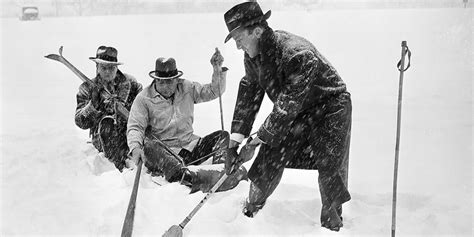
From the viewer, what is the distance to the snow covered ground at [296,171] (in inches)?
157

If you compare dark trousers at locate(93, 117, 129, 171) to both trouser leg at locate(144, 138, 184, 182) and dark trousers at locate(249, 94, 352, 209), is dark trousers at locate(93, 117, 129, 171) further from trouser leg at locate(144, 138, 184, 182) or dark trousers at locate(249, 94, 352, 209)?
dark trousers at locate(249, 94, 352, 209)

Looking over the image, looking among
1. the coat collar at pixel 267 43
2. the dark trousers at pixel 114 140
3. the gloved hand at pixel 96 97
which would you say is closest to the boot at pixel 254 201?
the coat collar at pixel 267 43

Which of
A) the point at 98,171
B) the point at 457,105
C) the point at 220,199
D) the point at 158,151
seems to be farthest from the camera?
the point at 457,105

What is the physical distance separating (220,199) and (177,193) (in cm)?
37

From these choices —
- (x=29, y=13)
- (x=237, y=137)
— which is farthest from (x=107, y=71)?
(x=29, y=13)

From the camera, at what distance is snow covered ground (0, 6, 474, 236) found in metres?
3.98

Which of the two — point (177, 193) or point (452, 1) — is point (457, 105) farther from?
point (452, 1)

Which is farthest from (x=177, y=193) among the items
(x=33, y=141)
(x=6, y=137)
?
(x=6, y=137)

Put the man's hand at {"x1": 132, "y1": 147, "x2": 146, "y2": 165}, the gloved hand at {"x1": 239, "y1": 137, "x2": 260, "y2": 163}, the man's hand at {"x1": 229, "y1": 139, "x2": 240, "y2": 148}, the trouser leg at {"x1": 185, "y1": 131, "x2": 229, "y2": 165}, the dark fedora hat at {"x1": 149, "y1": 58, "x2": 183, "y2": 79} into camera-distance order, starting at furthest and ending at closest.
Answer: the trouser leg at {"x1": 185, "y1": 131, "x2": 229, "y2": 165} → the dark fedora hat at {"x1": 149, "y1": 58, "x2": 183, "y2": 79} → the man's hand at {"x1": 132, "y1": 147, "x2": 146, "y2": 165} → the man's hand at {"x1": 229, "y1": 139, "x2": 240, "y2": 148} → the gloved hand at {"x1": 239, "y1": 137, "x2": 260, "y2": 163}

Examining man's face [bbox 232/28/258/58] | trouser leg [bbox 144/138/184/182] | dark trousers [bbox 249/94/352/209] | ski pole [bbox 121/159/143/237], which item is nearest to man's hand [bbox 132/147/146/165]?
trouser leg [bbox 144/138/184/182]

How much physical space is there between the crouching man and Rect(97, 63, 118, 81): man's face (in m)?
0.81

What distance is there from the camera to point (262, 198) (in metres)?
3.92

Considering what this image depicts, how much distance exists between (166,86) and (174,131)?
1.51 feet

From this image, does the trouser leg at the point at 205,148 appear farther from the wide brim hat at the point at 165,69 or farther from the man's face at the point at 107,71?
the man's face at the point at 107,71
